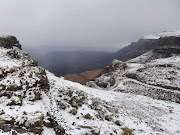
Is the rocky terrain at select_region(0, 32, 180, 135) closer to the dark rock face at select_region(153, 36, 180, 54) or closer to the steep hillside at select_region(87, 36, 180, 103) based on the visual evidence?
the steep hillside at select_region(87, 36, 180, 103)

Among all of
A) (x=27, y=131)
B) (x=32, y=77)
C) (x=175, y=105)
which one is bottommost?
(x=175, y=105)

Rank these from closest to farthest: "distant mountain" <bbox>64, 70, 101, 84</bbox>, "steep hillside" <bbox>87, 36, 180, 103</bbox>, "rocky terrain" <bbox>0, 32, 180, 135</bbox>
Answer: "rocky terrain" <bbox>0, 32, 180, 135</bbox> → "steep hillside" <bbox>87, 36, 180, 103</bbox> → "distant mountain" <bbox>64, 70, 101, 84</bbox>

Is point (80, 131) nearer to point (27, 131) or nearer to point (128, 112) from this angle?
point (27, 131)

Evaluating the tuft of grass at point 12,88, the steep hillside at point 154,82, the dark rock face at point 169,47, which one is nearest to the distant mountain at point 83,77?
the steep hillside at point 154,82

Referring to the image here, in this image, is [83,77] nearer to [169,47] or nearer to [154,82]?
[169,47]

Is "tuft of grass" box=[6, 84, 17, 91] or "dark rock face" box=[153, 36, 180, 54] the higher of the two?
"dark rock face" box=[153, 36, 180, 54]

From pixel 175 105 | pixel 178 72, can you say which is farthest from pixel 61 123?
pixel 178 72

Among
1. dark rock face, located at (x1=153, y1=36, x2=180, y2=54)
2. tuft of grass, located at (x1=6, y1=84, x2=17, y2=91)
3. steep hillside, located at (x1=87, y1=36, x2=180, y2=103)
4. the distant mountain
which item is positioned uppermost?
dark rock face, located at (x1=153, y1=36, x2=180, y2=54)

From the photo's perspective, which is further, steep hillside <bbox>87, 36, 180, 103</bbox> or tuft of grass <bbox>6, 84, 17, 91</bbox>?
steep hillside <bbox>87, 36, 180, 103</bbox>

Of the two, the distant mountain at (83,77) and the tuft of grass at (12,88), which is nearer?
the tuft of grass at (12,88)

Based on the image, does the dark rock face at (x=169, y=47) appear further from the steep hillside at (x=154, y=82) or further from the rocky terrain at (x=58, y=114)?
the rocky terrain at (x=58, y=114)

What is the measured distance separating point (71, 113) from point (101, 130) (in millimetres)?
3806

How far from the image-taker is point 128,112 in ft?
73.9

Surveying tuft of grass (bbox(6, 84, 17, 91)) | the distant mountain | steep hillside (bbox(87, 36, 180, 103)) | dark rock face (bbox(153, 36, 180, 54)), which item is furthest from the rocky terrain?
dark rock face (bbox(153, 36, 180, 54))
